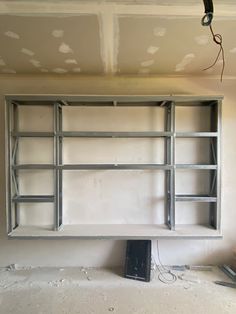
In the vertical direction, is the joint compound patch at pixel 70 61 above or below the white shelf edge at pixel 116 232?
above

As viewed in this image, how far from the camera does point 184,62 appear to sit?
237cm

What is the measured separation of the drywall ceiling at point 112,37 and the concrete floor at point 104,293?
2.16m

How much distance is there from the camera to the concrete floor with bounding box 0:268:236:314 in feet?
6.74

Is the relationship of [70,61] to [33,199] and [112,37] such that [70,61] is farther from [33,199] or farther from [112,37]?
[33,199]

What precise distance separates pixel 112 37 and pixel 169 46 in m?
0.49

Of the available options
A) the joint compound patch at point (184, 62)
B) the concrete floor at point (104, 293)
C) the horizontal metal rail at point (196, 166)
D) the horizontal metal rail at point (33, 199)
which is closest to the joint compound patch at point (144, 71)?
the joint compound patch at point (184, 62)

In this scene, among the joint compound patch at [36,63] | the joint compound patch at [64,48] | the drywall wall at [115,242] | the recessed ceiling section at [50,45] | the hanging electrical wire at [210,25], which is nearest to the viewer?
the hanging electrical wire at [210,25]

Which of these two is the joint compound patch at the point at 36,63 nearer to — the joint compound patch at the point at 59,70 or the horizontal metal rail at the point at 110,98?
the joint compound patch at the point at 59,70

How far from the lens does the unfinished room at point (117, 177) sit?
234cm

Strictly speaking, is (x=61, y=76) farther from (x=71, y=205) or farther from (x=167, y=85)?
(x=71, y=205)

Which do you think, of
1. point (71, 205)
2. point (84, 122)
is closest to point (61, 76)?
point (84, 122)

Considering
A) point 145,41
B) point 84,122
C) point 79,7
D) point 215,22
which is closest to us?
point 79,7

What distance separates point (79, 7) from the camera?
5.08ft

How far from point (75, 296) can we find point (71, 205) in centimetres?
89
